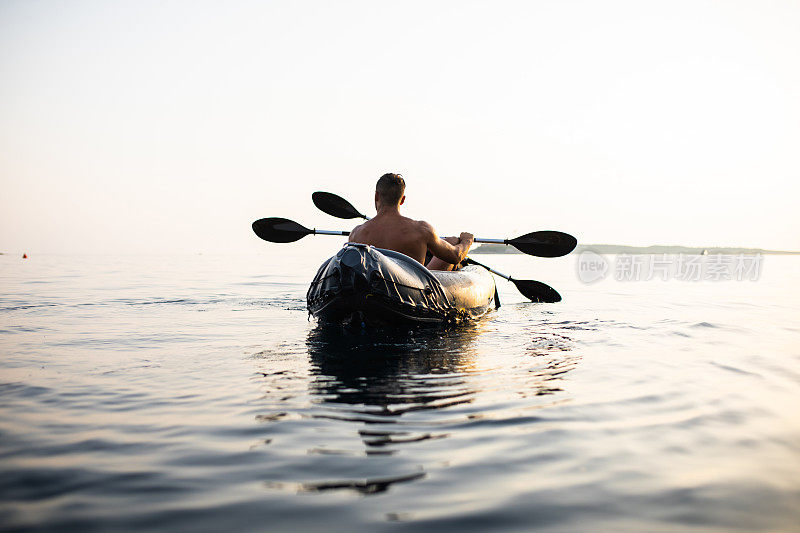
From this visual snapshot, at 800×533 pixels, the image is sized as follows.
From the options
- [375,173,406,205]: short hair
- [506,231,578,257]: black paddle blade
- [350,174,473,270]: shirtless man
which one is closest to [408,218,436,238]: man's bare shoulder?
[350,174,473,270]: shirtless man

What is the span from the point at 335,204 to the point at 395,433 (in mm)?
7507

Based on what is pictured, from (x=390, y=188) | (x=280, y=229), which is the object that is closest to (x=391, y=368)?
(x=390, y=188)

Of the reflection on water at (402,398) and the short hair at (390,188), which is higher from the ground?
the short hair at (390,188)

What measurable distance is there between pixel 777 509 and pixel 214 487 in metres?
2.11

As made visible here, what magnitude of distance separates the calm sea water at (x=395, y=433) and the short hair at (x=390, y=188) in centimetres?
175

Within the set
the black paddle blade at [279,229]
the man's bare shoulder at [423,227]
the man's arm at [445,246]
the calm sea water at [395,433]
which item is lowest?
the calm sea water at [395,433]

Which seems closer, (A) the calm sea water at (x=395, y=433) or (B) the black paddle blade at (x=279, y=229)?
(A) the calm sea water at (x=395, y=433)

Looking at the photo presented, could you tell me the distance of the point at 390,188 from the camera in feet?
23.8

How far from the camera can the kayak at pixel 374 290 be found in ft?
19.9

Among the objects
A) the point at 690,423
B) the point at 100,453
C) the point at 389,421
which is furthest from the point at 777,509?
the point at 100,453

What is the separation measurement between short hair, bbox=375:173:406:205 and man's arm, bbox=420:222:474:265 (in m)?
0.47

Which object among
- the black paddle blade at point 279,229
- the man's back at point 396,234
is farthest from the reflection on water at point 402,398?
the black paddle blade at point 279,229

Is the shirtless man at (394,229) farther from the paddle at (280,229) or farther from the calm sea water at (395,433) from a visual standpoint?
the paddle at (280,229)

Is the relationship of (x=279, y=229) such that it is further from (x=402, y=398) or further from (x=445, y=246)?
(x=402, y=398)
